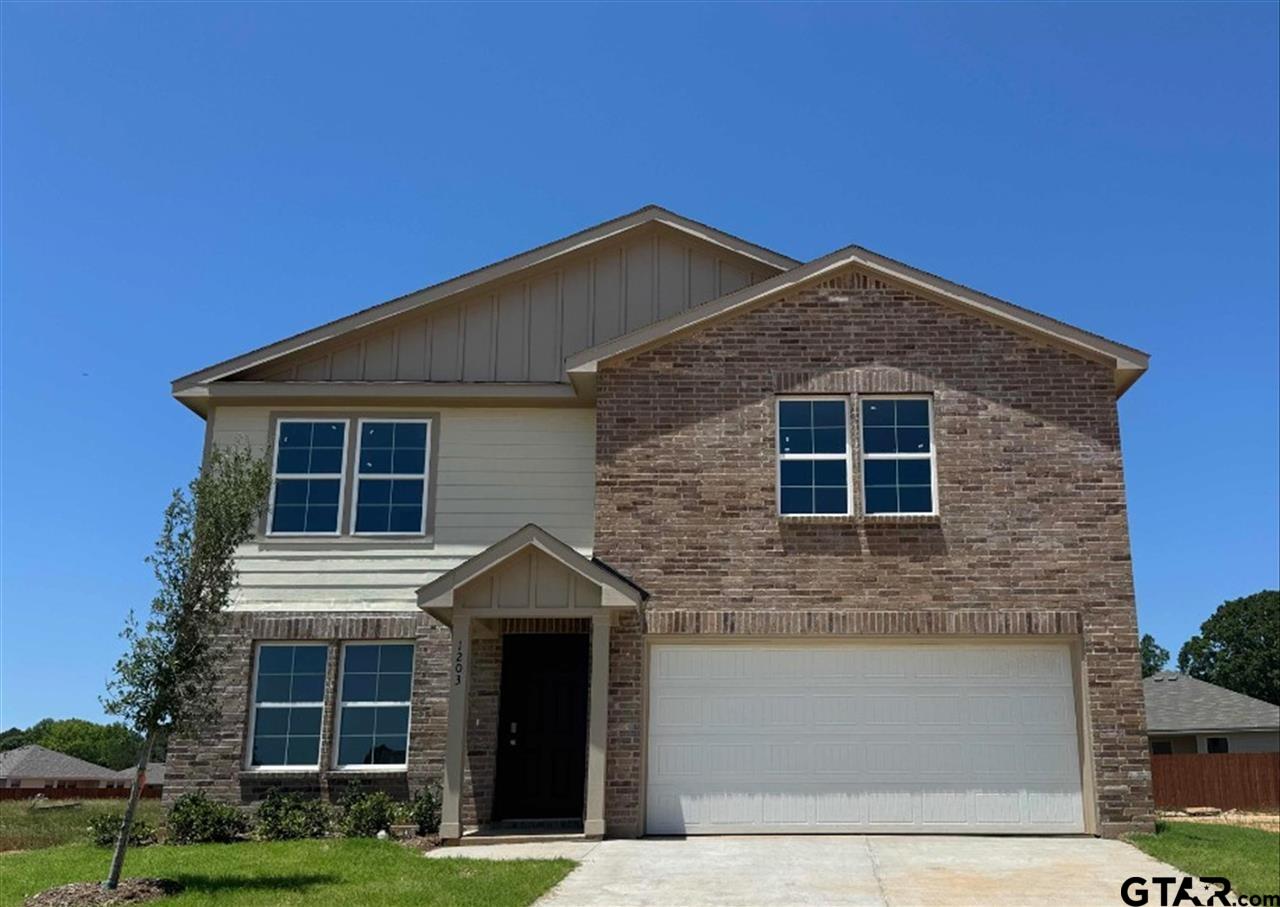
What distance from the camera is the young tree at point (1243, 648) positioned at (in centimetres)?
7056

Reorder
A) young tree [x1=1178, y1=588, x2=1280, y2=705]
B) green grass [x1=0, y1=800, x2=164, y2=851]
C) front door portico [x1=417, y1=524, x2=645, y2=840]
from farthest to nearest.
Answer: young tree [x1=1178, y1=588, x2=1280, y2=705] → green grass [x1=0, y1=800, x2=164, y2=851] → front door portico [x1=417, y1=524, x2=645, y2=840]

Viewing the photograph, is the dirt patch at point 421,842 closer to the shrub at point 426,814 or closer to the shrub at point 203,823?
the shrub at point 426,814

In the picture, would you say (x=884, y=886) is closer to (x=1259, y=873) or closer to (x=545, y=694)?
(x=1259, y=873)

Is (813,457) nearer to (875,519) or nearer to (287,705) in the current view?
(875,519)

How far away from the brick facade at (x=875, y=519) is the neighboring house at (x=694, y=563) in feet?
0.12

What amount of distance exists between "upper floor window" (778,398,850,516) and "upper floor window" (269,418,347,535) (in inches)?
242

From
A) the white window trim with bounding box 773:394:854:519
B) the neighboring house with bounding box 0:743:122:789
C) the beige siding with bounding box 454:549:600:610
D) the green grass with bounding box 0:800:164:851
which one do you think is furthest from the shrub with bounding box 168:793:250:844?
the neighboring house with bounding box 0:743:122:789

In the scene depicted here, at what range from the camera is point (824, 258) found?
611 inches

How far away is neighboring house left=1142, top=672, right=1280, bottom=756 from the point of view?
33.3 metres

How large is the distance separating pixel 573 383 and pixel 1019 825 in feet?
25.9

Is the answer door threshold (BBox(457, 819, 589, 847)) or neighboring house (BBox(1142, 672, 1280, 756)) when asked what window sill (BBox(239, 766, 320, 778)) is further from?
neighboring house (BBox(1142, 672, 1280, 756))

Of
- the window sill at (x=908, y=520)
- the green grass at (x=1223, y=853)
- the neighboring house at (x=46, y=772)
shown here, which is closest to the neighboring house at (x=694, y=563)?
the window sill at (x=908, y=520)

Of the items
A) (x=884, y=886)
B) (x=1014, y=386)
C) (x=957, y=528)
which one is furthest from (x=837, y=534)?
(x=884, y=886)
